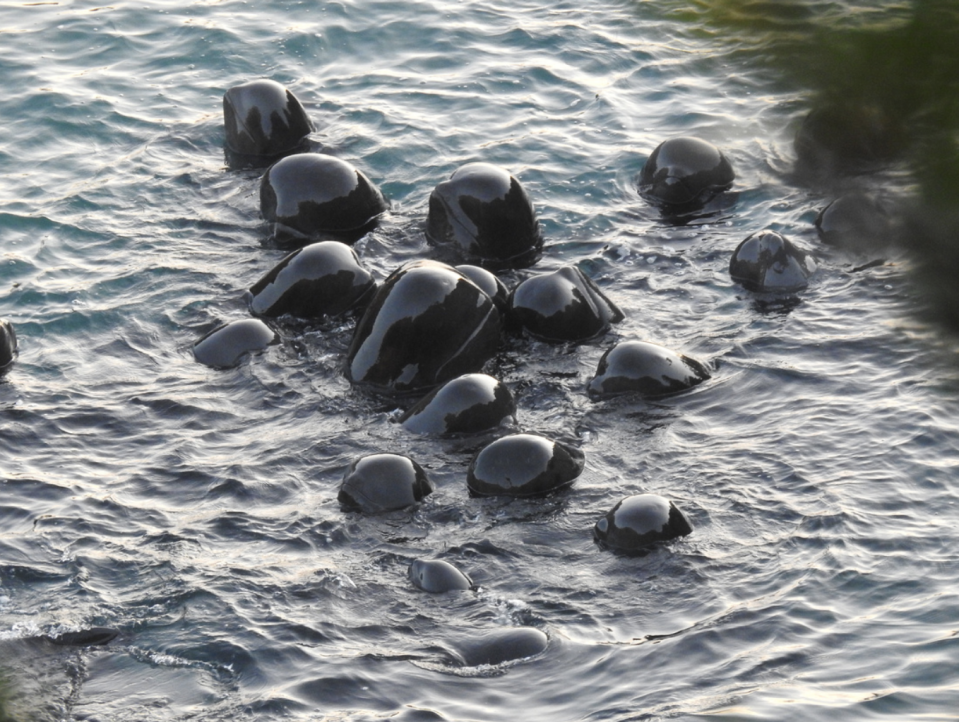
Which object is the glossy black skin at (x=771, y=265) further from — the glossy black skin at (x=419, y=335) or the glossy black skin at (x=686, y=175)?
the glossy black skin at (x=419, y=335)

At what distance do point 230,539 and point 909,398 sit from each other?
462 cm

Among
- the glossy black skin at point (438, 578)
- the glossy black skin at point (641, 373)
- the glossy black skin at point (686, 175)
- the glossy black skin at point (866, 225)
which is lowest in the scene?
the glossy black skin at point (438, 578)

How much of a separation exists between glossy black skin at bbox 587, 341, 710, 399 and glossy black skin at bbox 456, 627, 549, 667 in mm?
2831

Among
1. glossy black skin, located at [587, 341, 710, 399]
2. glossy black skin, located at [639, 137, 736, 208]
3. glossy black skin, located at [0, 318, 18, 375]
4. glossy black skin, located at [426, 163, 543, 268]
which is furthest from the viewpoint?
glossy black skin, located at [639, 137, 736, 208]

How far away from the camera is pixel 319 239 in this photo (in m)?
10.9

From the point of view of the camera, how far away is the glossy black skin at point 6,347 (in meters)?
9.16

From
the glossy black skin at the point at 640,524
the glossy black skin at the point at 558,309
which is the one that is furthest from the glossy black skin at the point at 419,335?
the glossy black skin at the point at 640,524

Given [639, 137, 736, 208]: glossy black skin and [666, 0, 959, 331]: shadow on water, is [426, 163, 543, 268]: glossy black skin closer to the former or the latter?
[639, 137, 736, 208]: glossy black skin

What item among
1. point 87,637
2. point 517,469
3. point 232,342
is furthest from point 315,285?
point 87,637

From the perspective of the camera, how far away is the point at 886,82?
1.29 m

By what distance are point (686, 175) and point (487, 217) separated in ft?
7.19

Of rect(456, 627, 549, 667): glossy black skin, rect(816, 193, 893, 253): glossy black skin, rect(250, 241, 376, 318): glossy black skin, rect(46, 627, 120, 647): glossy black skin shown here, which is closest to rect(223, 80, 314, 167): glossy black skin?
rect(250, 241, 376, 318): glossy black skin

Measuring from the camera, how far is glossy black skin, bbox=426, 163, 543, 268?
10.5 metres

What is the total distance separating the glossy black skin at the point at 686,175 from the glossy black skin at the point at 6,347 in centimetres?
597
